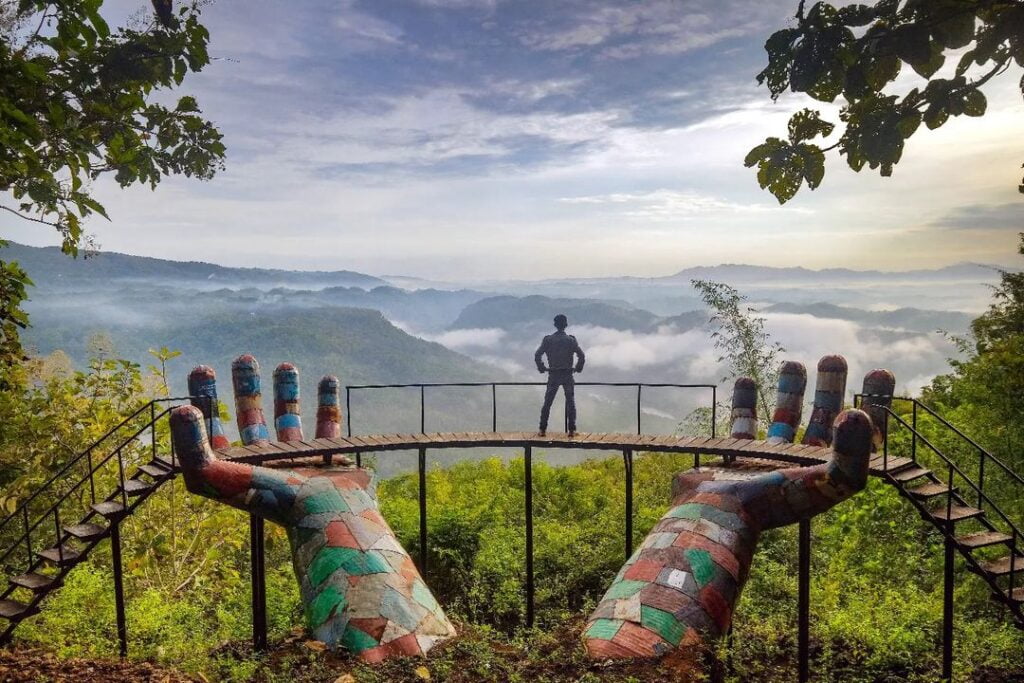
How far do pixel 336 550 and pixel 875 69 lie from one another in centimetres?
1026

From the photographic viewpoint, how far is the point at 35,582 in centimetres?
1138

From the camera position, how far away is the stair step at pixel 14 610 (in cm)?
1104

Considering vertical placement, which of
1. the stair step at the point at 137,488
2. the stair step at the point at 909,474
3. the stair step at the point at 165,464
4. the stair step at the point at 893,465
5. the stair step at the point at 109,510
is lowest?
the stair step at the point at 109,510

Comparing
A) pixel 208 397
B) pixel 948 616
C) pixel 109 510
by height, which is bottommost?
pixel 948 616

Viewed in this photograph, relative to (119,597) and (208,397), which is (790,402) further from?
(119,597)

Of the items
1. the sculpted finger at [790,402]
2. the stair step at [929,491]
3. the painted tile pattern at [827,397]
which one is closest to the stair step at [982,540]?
the stair step at [929,491]

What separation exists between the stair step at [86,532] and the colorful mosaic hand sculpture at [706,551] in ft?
24.1

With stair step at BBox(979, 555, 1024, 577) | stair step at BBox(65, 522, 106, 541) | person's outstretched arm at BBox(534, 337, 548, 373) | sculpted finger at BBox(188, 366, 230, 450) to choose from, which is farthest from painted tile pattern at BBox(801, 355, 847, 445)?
stair step at BBox(65, 522, 106, 541)

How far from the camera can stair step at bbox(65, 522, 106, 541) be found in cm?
1173

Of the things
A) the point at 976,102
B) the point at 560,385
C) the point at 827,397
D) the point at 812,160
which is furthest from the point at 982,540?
the point at 812,160

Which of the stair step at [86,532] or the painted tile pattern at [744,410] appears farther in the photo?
the painted tile pattern at [744,410]

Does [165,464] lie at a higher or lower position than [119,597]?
higher

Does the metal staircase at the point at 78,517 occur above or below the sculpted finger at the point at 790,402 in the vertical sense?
below

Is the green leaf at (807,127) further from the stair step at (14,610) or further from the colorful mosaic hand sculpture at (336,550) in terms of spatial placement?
the stair step at (14,610)
